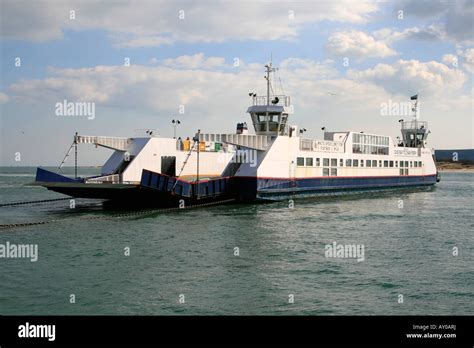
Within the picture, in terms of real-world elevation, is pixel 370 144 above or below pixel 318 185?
above

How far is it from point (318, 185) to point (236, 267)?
28.9 meters

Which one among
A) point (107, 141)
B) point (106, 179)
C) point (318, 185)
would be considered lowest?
A: point (318, 185)

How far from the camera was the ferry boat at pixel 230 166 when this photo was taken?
3428cm

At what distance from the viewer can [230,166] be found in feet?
144

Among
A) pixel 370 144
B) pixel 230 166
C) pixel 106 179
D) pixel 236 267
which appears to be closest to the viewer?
pixel 236 267

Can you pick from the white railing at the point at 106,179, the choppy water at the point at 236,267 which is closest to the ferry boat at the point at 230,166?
the white railing at the point at 106,179

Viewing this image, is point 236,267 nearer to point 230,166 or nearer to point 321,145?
point 230,166

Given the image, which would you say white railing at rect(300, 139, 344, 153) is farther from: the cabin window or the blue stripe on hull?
the cabin window

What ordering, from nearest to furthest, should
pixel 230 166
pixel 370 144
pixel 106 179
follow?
pixel 106 179 < pixel 230 166 < pixel 370 144

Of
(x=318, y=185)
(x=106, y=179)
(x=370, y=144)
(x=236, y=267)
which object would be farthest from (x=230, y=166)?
(x=236, y=267)

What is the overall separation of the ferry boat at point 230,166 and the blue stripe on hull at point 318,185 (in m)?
0.09
